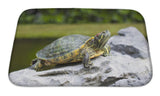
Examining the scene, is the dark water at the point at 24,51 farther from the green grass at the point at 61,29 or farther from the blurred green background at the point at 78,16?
the blurred green background at the point at 78,16

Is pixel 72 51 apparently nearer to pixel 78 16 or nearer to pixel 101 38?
pixel 101 38

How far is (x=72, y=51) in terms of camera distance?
3096 millimetres

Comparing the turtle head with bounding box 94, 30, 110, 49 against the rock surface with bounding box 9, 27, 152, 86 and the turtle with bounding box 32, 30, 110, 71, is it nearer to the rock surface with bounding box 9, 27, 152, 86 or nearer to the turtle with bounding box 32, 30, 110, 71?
the turtle with bounding box 32, 30, 110, 71

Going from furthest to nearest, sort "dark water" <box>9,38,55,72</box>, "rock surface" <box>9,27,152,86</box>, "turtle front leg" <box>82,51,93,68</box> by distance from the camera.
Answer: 1. "dark water" <box>9,38,55,72</box>
2. "turtle front leg" <box>82,51,93,68</box>
3. "rock surface" <box>9,27,152,86</box>

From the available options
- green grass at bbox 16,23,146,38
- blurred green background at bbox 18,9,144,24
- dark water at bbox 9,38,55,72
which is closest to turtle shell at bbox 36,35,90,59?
dark water at bbox 9,38,55,72

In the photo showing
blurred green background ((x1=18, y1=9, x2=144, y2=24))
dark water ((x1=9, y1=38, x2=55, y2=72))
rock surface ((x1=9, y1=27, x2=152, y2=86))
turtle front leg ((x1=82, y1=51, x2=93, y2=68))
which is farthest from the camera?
blurred green background ((x1=18, y1=9, x2=144, y2=24))

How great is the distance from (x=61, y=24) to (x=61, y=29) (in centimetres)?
14

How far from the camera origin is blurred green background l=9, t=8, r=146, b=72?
11.3 ft

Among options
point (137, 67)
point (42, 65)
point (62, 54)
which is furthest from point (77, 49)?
point (137, 67)

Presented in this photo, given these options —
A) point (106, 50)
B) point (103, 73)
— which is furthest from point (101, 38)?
point (103, 73)

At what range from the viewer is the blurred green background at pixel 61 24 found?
345cm

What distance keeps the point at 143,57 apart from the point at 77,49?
2.97ft

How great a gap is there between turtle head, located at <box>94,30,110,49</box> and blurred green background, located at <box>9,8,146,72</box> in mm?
261

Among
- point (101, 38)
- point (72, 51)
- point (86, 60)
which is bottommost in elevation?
point (86, 60)
